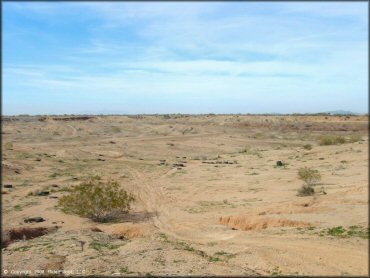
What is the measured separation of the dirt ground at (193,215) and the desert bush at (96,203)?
70cm

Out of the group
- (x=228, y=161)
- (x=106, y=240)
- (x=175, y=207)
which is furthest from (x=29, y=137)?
(x=106, y=240)

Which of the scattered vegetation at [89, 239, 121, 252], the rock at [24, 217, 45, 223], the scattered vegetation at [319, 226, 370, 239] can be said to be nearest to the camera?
the scattered vegetation at [319, 226, 370, 239]

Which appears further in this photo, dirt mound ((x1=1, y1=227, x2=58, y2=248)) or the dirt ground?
dirt mound ((x1=1, y1=227, x2=58, y2=248))

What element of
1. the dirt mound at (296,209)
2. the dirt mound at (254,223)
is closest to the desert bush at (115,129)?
the dirt mound at (254,223)

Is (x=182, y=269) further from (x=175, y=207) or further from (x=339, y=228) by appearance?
(x=175, y=207)

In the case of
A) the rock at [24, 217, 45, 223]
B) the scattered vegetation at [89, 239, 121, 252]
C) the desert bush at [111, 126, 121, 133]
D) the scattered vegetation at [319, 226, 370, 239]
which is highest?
the desert bush at [111, 126, 121, 133]

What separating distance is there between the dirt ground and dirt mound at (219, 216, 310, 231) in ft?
0.21

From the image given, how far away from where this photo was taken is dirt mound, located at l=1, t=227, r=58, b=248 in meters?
19.4

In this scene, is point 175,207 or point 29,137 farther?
point 29,137

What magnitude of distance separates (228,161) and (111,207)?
82.2 feet

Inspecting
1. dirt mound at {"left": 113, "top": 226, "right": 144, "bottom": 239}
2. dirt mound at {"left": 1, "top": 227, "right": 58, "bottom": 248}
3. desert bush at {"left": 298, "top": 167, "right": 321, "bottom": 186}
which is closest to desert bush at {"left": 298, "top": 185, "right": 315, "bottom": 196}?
desert bush at {"left": 298, "top": 167, "right": 321, "bottom": 186}

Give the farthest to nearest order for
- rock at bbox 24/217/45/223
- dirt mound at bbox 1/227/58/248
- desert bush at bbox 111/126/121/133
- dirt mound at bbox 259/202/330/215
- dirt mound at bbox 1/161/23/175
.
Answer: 1. desert bush at bbox 111/126/121/133
2. dirt mound at bbox 1/161/23/175
3. rock at bbox 24/217/45/223
4. dirt mound at bbox 259/202/330/215
5. dirt mound at bbox 1/227/58/248

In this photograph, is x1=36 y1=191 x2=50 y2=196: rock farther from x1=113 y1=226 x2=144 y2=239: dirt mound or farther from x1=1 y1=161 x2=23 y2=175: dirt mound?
x1=113 y1=226 x2=144 y2=239: dirt mound

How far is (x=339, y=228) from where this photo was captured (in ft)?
55.4
